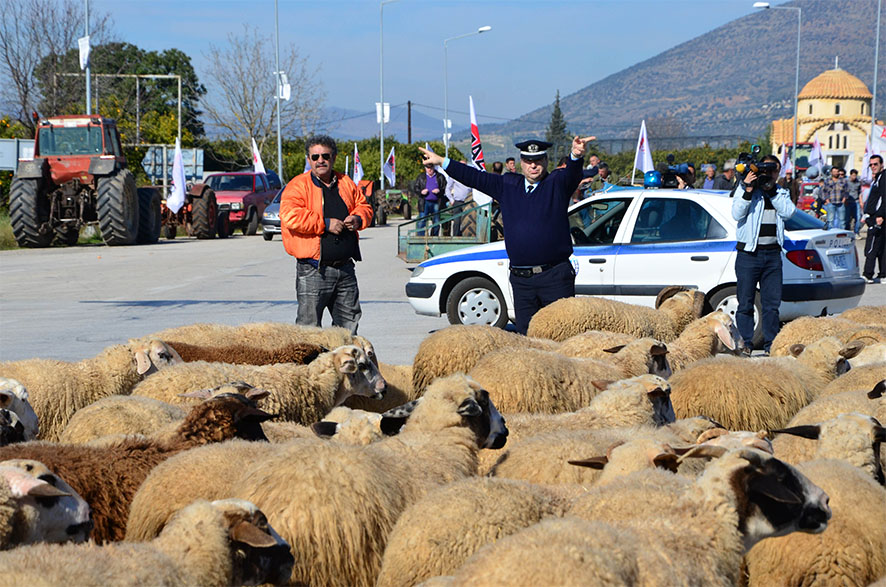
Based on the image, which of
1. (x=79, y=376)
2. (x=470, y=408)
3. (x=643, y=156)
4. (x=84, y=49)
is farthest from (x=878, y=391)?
(x=84, y=49)

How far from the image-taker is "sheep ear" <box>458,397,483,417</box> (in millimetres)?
4750

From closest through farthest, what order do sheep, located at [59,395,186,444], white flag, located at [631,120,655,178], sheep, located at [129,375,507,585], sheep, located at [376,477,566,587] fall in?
sheep, located at [376,477,566,587], sheep, located at [129,375,507,585], sheep, located at [59,395,186,444], white flag, located at [631,120,655,178]

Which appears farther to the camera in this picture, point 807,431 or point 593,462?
point 807,431

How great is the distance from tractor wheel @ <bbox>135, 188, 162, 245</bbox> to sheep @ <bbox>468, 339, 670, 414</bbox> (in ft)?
73.5

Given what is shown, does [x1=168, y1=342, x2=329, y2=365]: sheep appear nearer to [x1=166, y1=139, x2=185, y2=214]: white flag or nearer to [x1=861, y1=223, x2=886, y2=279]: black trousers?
[x1=861, y1=223, x2=886, y2=279]: black trousers

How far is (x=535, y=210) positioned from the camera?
7.59 m

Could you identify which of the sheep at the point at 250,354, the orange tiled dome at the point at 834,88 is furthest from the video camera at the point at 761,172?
the orange tiled dome at the point at 834,88

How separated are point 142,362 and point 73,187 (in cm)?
2011

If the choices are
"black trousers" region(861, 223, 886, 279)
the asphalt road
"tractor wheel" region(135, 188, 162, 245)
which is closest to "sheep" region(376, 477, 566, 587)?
the asphalt road

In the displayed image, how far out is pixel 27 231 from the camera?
2477cm

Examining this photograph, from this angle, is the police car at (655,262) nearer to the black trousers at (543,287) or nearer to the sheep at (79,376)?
the black trousers at (543,287)

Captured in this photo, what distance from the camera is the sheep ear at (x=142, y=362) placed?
6652 millimetres

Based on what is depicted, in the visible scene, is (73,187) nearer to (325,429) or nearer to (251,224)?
(251,224)

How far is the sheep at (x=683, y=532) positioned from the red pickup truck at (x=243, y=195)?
32.0 metres
